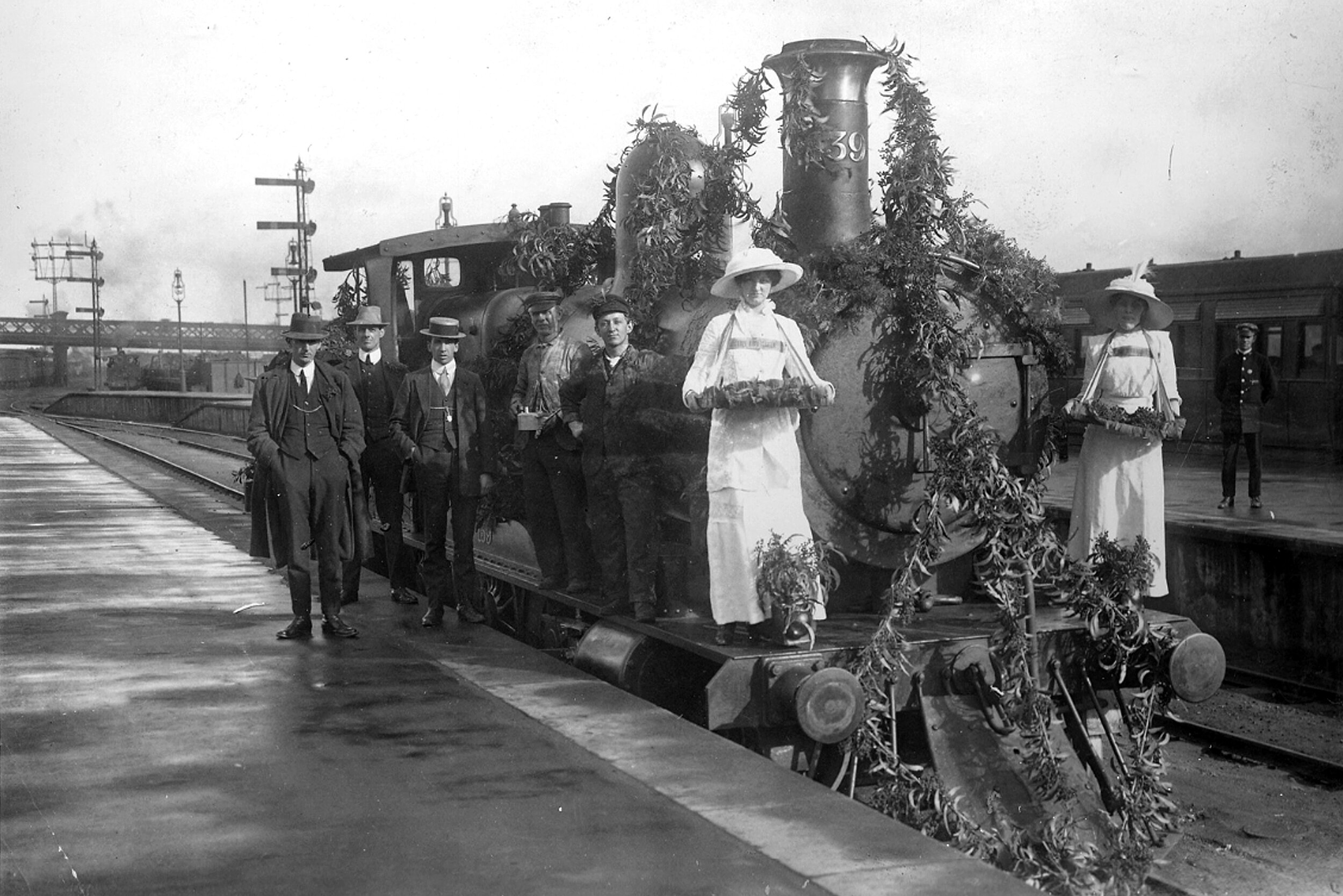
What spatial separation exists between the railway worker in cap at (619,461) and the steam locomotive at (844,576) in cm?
11

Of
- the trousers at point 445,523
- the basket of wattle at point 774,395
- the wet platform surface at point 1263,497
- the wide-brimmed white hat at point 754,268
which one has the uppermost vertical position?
the wide-brimmed white hat at point 754,268

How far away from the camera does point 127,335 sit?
7219cm

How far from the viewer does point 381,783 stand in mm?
4484

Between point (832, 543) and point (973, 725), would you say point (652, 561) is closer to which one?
point (832, 543)

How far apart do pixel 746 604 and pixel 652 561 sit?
995 mm

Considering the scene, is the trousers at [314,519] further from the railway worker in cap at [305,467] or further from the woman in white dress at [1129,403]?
the woman in white dress at [1129,403]

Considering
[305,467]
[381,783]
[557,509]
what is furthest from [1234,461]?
[381,783]

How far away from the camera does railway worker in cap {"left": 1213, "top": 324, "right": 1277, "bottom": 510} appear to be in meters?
12.2

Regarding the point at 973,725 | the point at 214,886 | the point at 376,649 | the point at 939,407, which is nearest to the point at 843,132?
the point at 939,407

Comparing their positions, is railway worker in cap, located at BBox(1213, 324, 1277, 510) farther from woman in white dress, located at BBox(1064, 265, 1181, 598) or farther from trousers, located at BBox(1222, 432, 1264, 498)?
woman in white dress, located at BBox(1064, 265, 1181, 598)

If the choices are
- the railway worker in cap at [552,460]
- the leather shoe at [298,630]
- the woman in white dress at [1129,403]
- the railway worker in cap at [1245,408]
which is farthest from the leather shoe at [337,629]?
the railway worker in cap at [1245,408]

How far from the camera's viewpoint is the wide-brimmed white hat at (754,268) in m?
5.48

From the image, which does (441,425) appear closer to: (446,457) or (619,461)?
(446,457)

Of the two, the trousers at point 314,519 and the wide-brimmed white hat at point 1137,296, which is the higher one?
the wide-brimmed white hat at point 1137,296
